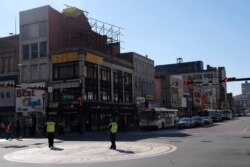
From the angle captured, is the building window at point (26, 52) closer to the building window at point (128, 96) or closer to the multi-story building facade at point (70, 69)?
the multi-story building facade at point (70, 69)

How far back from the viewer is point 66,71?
193 ft

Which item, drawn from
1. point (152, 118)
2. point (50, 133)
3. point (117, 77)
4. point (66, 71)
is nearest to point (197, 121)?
point (152, 118)

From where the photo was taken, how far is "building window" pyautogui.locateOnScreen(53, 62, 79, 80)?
58.0 metres

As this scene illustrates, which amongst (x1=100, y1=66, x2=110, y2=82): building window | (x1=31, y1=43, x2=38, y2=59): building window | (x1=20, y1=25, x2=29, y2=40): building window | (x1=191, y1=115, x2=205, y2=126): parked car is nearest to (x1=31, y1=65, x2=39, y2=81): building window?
(x1=31, y1=43, x2=38, y2=59): building window

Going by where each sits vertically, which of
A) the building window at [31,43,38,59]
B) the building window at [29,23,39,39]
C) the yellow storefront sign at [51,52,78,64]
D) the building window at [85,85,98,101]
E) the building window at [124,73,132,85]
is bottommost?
the building window at [85,85,98,101]

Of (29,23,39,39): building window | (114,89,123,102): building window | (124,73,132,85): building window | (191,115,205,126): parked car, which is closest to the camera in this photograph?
(29,23,39,39): building window

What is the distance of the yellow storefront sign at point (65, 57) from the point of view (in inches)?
2281

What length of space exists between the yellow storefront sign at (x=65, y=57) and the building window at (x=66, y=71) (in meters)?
0.59

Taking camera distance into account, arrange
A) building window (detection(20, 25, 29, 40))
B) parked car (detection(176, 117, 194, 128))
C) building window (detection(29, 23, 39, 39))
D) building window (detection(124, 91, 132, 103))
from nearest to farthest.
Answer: parked car (detection(176, 117, 194, 128)) → building window (detection(29, 23, 39, 39)) → building window (detection(20, 25, 29, 40)) → building window (detection(124, 91, 132, 103))

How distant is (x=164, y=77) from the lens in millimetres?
92500

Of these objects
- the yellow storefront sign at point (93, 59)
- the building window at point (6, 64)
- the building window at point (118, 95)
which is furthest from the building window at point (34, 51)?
the building window at point (118, 95)

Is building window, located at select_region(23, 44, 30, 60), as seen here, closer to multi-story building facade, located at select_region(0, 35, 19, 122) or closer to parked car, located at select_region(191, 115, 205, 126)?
multi-story building facade, located at select_region(0, 35, 19, 122)

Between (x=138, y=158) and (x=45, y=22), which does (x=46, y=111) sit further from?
(x=138, y=158)

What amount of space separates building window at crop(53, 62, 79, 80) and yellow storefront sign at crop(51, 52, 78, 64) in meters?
0.59
